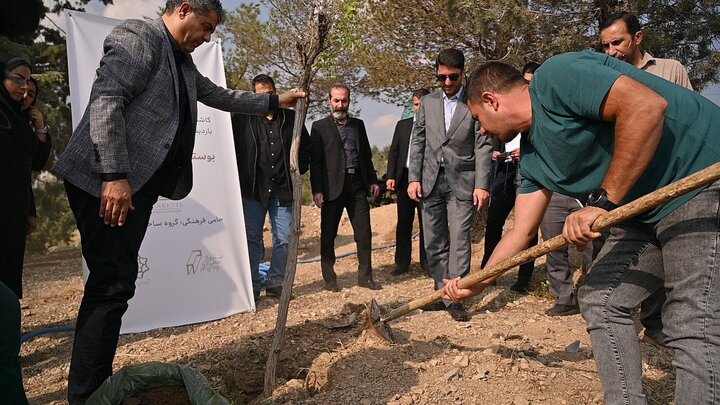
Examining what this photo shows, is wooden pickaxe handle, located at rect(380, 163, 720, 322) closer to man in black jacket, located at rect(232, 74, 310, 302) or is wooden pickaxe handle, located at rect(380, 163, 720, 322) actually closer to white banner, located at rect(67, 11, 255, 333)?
white banner, located at rect(67, 11, 255, 333)

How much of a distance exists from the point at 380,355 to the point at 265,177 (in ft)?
7.30

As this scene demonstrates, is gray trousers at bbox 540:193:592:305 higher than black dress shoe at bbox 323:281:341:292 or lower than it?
higher

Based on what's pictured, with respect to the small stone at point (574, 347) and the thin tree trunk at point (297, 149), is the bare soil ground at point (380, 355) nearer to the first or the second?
the small stone at point (574, 347)

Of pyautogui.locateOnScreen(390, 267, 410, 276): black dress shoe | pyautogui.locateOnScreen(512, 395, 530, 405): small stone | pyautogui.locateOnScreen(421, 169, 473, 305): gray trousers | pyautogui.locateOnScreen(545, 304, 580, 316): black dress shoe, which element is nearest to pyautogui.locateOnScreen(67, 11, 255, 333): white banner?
pyautogui.locateOnScreen(421, 169, 473, 305): gray trousers

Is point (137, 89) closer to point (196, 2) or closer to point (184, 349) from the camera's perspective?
point (196, 2)

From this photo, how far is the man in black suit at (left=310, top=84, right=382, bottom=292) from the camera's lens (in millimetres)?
5516

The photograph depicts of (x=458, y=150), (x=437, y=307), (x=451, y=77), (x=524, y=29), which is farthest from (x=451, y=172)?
(x=524, y=29)

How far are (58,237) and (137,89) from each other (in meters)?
9.58

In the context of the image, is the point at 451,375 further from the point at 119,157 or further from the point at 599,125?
the point at 119,157

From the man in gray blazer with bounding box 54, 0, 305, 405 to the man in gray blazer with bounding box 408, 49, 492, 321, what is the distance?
2236 millimetres

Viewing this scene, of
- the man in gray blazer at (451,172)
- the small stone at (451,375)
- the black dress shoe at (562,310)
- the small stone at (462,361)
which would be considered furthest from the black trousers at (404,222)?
the small stone at (451,375)

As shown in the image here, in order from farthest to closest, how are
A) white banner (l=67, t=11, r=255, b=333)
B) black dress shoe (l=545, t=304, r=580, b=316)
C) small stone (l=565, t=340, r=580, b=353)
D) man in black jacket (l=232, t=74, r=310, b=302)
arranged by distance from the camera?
1. man in black jacket (l=232, t=74, r=310, b=302)
2. black dress shoe (l=545, t=304, r=580, b=316)
3. white banner (l=67, t=11, r=255, b=333)
4. small stone (l=565, t=340, r=580, b=353)

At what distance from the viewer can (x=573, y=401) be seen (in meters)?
2.86

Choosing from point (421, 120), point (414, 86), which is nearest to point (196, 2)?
point (421, 120)
